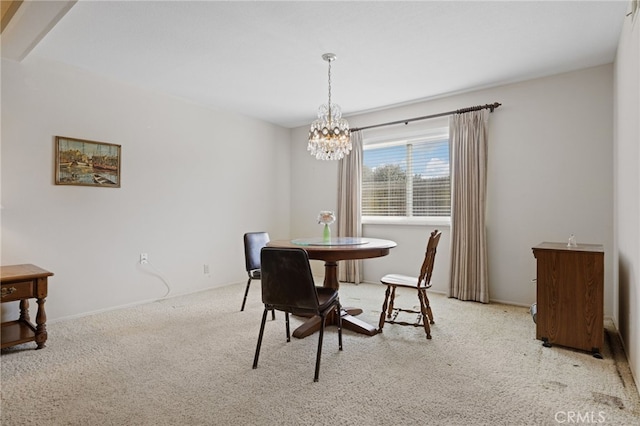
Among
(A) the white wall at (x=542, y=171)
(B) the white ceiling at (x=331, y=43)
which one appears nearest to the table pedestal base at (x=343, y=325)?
(A) the white wall at (x=542, y=171)

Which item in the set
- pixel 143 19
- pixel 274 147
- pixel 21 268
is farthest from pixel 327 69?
pixel 21 268

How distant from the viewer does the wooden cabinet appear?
7.80 feet

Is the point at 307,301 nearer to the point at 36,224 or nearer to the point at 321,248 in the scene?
the point at 321,248

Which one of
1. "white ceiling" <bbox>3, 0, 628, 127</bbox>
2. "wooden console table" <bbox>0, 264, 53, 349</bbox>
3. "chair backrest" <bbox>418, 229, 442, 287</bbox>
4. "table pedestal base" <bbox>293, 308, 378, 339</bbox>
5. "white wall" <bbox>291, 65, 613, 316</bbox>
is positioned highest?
"white ceiling" <bbox>3, 0, 628, 127</bbox>

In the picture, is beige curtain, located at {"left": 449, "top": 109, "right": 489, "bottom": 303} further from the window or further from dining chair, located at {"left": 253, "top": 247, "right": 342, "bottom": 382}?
dining chair, located at {"left": 253, "top": 247, "right": 342, "bottom": 382}

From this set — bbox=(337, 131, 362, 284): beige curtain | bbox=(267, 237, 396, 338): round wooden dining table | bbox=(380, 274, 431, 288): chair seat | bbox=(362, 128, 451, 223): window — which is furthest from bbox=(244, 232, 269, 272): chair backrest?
bbox=(362, 128, 451, 223): window

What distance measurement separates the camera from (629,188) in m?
2.28

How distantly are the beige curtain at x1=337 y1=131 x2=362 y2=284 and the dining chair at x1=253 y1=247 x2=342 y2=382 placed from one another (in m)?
2.70

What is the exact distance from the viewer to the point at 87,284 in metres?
3.38

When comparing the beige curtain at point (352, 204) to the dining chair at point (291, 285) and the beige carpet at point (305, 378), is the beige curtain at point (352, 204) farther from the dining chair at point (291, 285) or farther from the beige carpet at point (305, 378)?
the dining chair at point (291, 285)

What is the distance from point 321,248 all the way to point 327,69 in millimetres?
1878

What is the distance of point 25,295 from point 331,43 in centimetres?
303

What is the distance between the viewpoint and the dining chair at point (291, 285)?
2.06 metres

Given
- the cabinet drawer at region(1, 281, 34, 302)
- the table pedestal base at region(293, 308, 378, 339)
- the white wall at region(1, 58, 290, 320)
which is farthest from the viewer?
the white wall at region(1, 58, 290, 320)
